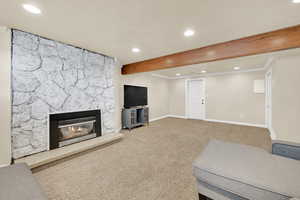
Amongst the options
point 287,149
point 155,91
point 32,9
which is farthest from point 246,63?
point 32,9

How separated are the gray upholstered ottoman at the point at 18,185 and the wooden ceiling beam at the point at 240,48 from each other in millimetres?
3181

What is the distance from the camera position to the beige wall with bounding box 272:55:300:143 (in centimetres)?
283

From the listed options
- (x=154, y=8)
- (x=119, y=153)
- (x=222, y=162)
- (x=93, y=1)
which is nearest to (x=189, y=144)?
(x=119, y=153)

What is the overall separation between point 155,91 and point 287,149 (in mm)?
5090

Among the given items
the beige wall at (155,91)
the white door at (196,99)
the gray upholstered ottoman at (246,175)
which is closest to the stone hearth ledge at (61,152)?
the gray upholstered ottoman at (246,175)

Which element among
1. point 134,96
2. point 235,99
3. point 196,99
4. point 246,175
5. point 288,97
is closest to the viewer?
point 246,175

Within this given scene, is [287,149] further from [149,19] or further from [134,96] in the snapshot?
[134,96]

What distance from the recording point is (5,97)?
2.04 metres

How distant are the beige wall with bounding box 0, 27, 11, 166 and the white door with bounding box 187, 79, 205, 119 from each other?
6289 mm

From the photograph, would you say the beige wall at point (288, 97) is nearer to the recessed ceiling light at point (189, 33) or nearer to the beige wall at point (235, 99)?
the beige wall at point (235, 99)

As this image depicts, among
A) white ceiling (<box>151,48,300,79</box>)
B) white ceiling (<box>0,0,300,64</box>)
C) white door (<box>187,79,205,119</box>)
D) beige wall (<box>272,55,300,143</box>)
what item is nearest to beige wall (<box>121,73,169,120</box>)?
white door (<box>187,79,205,119</box>)

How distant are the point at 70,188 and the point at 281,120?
4590 millimetres

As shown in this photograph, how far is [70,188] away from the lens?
1.70 metres

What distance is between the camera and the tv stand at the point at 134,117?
14.6 feet
